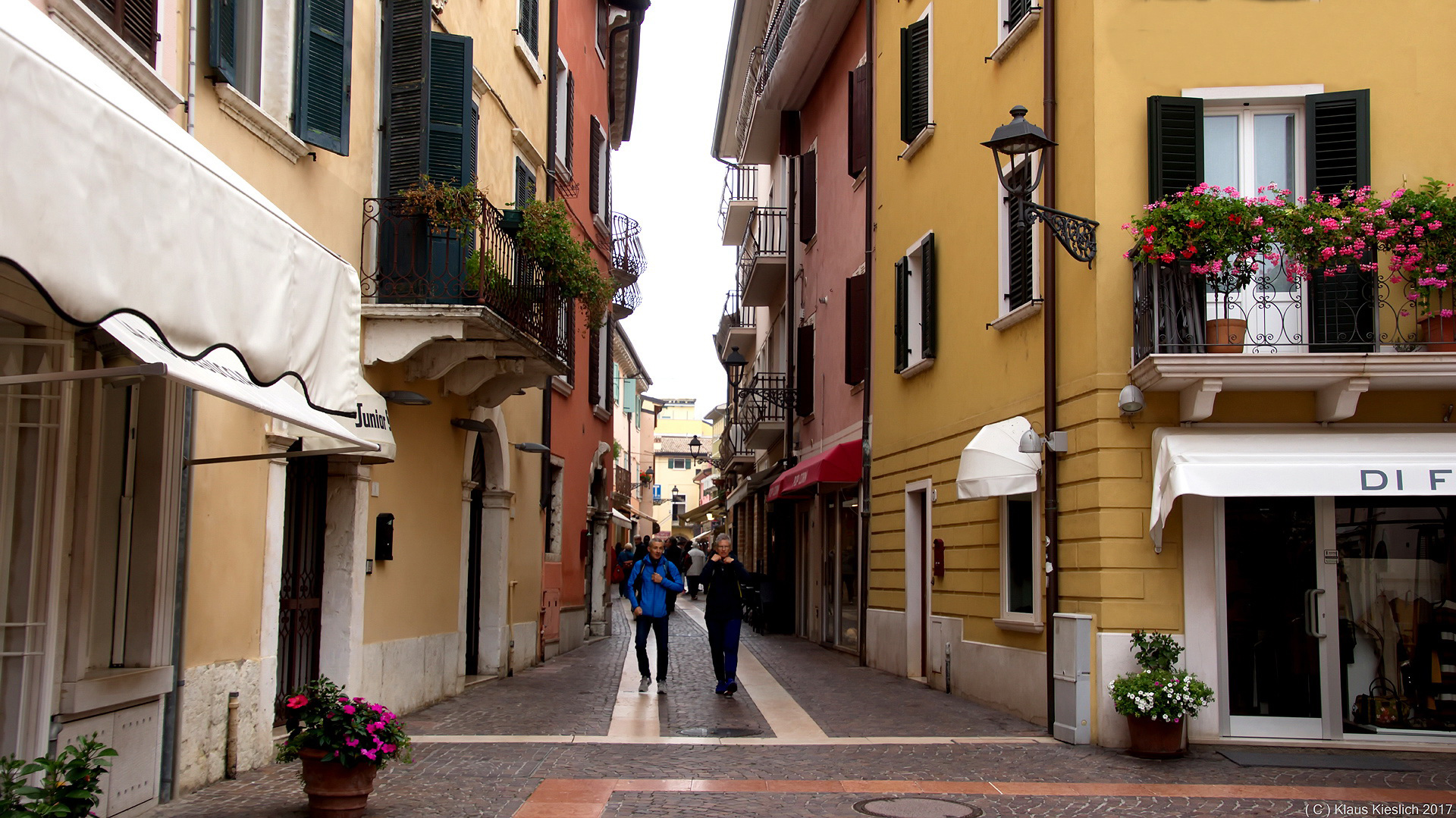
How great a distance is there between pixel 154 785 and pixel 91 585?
1294mm

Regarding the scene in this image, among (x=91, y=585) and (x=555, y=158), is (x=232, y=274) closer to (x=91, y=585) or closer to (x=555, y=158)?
(x=91, y=585)

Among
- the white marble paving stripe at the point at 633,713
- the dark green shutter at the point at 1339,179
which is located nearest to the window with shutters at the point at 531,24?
the white marble paving stripe at the point at 633,713

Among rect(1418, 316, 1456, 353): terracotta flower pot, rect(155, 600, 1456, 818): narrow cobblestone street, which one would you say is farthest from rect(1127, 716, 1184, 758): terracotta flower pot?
rect(1418, 316, 1456, 353): terracotta flower pot

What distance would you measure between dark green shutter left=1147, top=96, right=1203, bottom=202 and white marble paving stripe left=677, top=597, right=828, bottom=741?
5.44m

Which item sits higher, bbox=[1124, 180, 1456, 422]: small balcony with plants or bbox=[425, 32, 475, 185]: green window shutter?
bbox=[425, 32, 475, 185]: green window shutter

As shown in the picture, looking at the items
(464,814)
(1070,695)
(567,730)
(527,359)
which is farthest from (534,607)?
(464,814)

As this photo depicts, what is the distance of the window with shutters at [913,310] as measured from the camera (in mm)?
15445

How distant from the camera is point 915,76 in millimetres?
16188

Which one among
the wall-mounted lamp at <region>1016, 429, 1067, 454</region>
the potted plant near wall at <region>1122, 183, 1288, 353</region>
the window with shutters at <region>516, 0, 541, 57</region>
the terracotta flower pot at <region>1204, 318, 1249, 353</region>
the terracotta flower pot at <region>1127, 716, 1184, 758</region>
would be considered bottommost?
the terracotta flower pot at <region>1127, 716, 1184, 758</region>

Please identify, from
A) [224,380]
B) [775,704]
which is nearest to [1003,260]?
[775,704]

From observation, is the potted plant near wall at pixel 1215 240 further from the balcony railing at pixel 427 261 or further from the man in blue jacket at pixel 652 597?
the man in blue jacket at pixel 652 597

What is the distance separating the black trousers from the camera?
14305mm

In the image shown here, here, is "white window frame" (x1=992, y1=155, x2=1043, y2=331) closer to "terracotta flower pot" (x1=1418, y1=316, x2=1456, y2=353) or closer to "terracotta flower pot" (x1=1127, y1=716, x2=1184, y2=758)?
"terracotta flower pot" (x1=1418, y1=316, x2=1456, y2=353)

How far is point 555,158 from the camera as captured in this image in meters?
18.3
